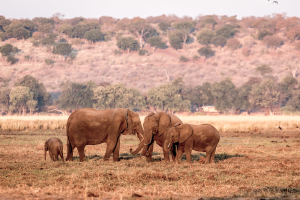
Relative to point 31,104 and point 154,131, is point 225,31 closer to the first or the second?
point 31,104

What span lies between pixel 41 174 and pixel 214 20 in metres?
135

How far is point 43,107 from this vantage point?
7594 cm

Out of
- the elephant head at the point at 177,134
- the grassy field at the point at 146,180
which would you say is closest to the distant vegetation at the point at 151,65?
the elephant head at the point at 177,134

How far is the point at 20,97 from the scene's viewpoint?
2687 inches

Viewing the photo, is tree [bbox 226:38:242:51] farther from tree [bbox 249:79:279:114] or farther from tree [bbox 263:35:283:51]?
tree [bbox 249:79:279:114]

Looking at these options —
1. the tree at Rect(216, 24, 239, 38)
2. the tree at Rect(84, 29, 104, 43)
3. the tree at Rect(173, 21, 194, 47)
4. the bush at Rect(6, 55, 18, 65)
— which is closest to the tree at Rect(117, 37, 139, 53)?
the tree at Rect(84, 29, 104, 43)

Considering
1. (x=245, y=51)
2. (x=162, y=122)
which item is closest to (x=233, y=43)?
(x=245, y=51)

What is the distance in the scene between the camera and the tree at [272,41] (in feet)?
387

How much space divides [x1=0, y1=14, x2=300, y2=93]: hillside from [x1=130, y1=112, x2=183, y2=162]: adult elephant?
248 feet

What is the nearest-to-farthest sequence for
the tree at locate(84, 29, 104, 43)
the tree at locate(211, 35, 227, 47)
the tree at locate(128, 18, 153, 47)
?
the tree at locate(211, 35, 227, 47) < the tree at locate(84, 29, 104, 43) < the tree at locate(128, 18, 153, 47)

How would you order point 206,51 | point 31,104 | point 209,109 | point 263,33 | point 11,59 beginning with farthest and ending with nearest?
point 263,33 < point 206,51 < point 11,59 < point 209,109 < point 31,104

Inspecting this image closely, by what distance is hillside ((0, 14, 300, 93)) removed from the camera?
319ft

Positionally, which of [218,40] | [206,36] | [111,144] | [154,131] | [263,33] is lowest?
[111,144]

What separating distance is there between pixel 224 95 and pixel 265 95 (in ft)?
23.9
